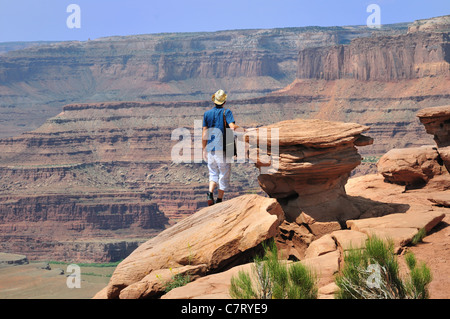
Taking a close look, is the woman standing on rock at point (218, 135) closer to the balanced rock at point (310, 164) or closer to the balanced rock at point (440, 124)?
the balanced rock at point (310, 164)

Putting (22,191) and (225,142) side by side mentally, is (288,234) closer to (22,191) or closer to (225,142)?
(225,142)

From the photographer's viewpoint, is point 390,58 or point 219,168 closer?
point 219,168

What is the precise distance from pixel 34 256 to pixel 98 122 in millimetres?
56680

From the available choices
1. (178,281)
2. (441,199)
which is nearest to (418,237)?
(441,199)

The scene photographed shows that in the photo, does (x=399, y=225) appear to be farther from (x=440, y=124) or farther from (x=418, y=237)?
(x=440, y=124)

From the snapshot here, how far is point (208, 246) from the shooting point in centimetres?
1333

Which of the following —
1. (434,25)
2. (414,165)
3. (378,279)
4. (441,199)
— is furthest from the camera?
(434,25)

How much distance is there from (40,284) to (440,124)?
5617 cm

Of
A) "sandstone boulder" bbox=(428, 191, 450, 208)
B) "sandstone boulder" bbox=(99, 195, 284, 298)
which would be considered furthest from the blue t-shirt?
"sandstone boulder" bbox=(428, 191, 450, 208)

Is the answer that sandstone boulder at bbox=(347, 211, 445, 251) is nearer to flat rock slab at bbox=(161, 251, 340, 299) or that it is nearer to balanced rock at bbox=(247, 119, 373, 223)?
flat rock slab at bbox=(161, 251, 340, 299)

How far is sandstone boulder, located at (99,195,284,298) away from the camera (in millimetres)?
13094

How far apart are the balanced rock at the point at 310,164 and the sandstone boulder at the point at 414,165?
132 inches

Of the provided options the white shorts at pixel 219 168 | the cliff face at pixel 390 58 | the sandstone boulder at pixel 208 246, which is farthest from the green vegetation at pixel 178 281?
the cliff face at pixel 390 58

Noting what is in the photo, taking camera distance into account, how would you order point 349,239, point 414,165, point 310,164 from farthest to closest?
point 414,165 → point 310,164 → point 349,239
